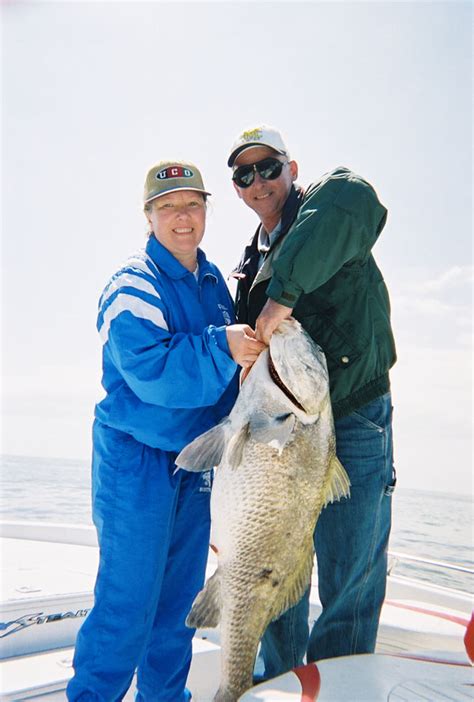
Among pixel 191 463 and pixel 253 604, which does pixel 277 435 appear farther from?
pixel 253 604

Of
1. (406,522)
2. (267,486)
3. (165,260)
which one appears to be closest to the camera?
(267,486)

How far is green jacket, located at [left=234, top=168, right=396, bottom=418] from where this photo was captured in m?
2.38

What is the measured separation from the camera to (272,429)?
8.07 ft

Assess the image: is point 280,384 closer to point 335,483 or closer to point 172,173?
point 335,483

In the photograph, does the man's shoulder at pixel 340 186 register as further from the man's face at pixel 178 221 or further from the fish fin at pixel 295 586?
the fish fin at pixel 295 586

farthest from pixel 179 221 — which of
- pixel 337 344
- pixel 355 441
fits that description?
pixel 355 441

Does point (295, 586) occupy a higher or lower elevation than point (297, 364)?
lower

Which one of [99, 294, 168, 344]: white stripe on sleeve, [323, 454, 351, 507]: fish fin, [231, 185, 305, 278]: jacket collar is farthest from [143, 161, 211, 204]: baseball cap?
[323, 454, 351, 507]: fish fin

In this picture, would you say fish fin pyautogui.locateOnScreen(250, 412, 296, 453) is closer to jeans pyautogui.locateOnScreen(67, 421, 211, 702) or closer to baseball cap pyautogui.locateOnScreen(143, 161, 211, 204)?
jeans pyautogui.locateOnScreen(67, 421, 211, 702)

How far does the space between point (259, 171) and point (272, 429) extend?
1426 millimetres

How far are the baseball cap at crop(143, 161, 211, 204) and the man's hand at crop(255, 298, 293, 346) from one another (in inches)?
35.1

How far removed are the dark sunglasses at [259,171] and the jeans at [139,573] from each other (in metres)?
1.47

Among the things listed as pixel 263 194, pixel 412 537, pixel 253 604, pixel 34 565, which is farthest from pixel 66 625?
pixel 412 537

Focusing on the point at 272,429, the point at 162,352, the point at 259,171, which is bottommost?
the point at 272,429
